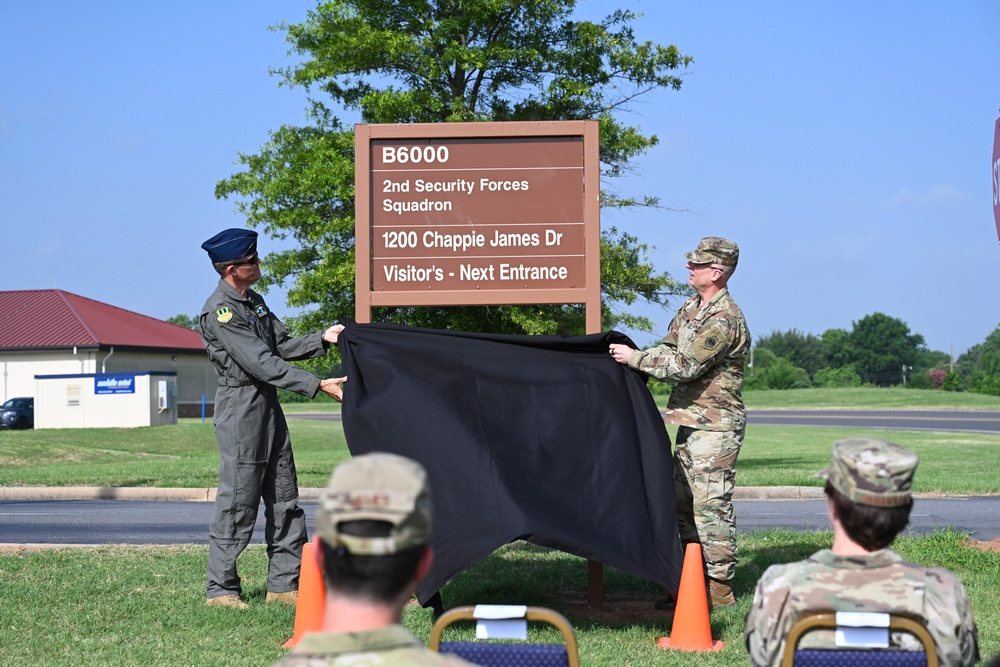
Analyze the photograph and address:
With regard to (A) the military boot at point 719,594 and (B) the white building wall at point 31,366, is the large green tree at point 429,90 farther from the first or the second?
(B) the white building wall at point 31,366

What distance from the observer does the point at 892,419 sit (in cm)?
4159

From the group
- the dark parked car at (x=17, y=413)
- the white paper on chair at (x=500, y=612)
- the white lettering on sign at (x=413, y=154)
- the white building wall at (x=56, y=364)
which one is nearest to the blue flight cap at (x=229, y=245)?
the white lettering on sign at (x=413, y=154)

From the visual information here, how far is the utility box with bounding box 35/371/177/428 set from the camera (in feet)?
118

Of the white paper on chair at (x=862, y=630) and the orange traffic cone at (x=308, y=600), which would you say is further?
the orange traffic cone at (x=308, y=600)

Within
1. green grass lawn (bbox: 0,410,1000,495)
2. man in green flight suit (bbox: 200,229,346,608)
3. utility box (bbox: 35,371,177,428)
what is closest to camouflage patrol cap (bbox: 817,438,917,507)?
man in green flight suit (bbox: 200,229,346,608)

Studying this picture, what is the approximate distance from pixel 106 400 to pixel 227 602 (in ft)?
104

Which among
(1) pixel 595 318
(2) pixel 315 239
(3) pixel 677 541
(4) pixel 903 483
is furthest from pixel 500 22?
(4) pixel 903 483

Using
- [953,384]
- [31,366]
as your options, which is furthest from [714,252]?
[953,384]

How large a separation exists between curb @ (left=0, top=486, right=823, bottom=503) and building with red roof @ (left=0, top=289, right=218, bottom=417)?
33.2 metres

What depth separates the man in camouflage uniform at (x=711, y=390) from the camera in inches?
255

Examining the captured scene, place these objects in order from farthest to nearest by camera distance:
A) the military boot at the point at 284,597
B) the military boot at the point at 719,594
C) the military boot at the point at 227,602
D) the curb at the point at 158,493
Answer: the curb at the point at 158,493, the military boot at the point at 284,597, the military boot at the point at 227,602, the military boot at the point at 719,594

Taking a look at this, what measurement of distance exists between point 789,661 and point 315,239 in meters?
15.1

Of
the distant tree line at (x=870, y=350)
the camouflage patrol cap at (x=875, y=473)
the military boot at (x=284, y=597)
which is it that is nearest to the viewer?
the camouflage patrol cap at (x=875, y=473)

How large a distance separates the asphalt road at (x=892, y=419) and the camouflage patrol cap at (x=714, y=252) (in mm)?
29023
